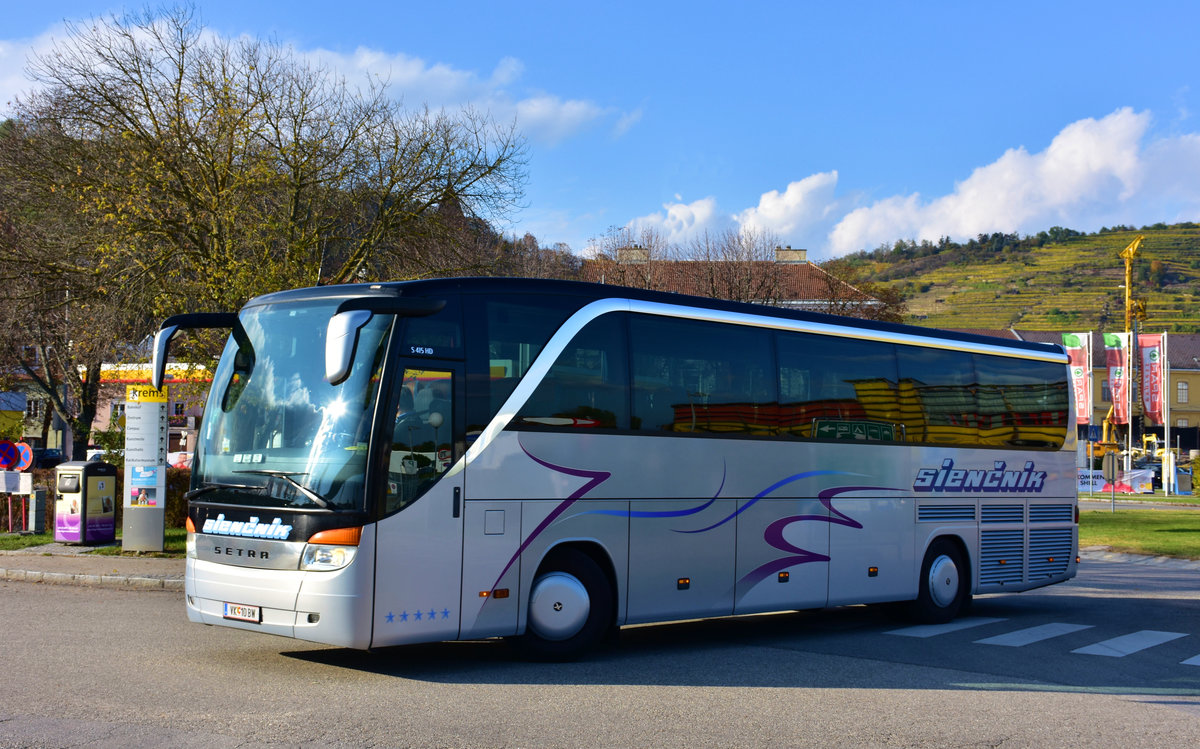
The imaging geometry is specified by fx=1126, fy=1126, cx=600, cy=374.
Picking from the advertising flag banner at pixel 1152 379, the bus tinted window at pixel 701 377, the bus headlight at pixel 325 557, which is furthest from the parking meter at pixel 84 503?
the advertising flag banner at pixel 1152 379

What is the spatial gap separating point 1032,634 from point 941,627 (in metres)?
1.05

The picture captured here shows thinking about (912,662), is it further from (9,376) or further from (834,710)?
(9,376)

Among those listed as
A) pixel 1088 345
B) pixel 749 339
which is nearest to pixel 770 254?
pixel 1088 345

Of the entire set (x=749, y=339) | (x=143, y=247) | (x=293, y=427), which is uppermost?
(x=143, y=247)

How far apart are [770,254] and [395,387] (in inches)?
1460

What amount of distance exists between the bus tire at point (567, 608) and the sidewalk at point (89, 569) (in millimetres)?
7364

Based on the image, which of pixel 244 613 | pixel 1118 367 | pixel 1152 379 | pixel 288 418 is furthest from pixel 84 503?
pixel 1152 379

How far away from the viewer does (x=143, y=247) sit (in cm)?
1972

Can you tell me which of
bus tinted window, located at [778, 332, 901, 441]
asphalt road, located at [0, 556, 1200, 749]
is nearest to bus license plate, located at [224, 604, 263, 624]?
asphalt road, located at [0, 556, 1200, 749]

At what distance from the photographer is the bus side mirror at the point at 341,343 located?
7605 mm

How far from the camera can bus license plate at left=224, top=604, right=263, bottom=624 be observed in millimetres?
8578

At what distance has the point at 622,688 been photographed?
852 cm

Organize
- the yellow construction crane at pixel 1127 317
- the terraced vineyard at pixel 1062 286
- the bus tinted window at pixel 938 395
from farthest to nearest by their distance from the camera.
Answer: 1. the terraced vineyard at pixel 1062 286
2. the yellow construction crane at pixel 1127 317
3. the bus tinted window at pixel 938 395

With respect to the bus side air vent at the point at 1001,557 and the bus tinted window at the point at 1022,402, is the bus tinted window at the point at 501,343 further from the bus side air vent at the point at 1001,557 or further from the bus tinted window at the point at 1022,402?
the bus side air vent at the point at 1001,557
